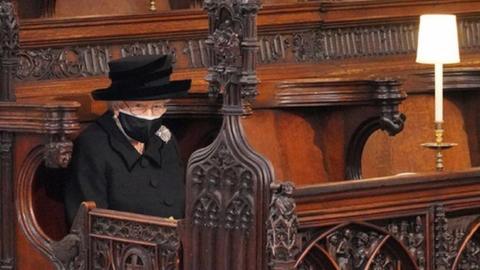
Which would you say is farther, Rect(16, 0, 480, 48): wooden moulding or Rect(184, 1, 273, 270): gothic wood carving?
Rect(16, 0, 480, 48): wooden moulding

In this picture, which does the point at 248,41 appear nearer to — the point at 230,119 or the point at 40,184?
the point at 230,119

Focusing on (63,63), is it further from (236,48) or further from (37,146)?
(236,48)

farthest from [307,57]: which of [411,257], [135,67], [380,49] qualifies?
[411,257]

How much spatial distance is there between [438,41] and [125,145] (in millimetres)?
1554

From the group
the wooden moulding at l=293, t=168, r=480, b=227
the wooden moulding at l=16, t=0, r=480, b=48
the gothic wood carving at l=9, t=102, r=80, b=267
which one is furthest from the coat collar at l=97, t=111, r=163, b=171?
the wooden moulding at l=293, t=168, r=480, b=227

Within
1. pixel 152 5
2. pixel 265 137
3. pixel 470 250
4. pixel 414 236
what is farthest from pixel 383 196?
pixel 152 5

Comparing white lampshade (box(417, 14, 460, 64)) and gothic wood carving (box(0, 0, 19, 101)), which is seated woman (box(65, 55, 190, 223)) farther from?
white lampshade (box(417, 14, 460, 64))

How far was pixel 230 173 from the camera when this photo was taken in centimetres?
625

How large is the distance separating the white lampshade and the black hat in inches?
46.6

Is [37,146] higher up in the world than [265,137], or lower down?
lower down

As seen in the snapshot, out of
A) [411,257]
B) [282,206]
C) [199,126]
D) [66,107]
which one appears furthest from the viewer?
[199,126]

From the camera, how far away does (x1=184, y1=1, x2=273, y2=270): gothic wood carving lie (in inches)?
242

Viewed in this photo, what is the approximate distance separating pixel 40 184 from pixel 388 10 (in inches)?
114

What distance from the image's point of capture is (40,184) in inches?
290
